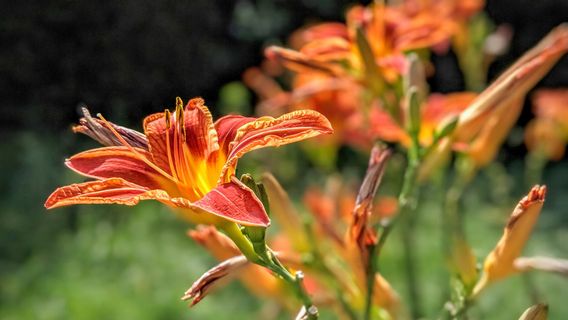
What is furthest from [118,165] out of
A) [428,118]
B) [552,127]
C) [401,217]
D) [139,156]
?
[552,127]

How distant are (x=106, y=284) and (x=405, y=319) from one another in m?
1.96

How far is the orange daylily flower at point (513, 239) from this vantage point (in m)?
0.70

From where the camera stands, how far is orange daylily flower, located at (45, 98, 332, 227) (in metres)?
0.63

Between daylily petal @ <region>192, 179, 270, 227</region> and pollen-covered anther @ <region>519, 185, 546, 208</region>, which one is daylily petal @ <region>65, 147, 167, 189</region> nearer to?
daylily petal @ <region>192, 179, 270, 227</region>

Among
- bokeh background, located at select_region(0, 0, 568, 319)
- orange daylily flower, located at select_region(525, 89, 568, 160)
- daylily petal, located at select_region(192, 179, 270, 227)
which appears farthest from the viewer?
bokeh background, located at select_region(0, 0, 568, 319)

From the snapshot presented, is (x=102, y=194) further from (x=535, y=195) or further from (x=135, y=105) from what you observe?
(x=135, y=105)

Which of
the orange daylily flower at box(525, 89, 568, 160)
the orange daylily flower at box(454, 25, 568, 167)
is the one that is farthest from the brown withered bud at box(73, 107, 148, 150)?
the orange daylily flower at box(525, 89, 568, 160)

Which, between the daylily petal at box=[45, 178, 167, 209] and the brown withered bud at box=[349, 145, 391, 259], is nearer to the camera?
the daylily petal at box=[45, 178, 167, 209]

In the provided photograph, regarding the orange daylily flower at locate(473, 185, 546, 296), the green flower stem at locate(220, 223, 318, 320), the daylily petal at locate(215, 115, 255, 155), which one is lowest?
the orange daylily flower at locate(473, 185, 546, 296)

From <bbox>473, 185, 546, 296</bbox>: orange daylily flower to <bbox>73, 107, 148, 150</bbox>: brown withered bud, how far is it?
302 mm

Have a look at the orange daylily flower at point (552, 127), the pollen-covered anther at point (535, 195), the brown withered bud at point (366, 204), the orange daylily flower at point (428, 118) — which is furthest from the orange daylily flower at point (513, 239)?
the orange daylily flower at point (552, 127)

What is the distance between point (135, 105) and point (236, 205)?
4.05 meters

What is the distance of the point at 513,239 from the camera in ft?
2.47

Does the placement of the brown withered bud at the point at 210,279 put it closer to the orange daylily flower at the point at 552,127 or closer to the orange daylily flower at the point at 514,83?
the orange daylily flower at the point at 514,83
